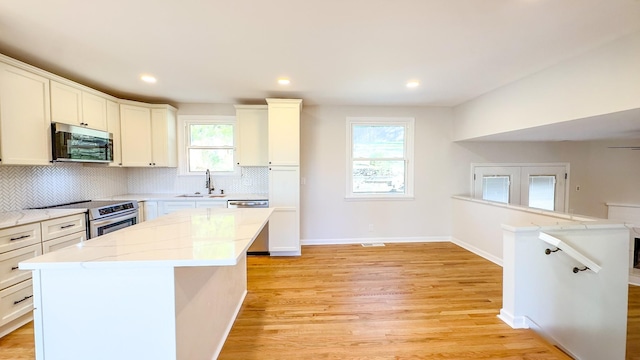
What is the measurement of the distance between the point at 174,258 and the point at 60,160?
263cm

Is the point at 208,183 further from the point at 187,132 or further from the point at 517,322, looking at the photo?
the point at 517,322

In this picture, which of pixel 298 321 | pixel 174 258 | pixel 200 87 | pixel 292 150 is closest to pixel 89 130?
pixel 200 87

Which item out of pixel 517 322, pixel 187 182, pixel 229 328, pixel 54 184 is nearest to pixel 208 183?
pixel 187 182

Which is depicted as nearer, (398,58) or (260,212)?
(260,212)

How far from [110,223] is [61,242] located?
0.52 m

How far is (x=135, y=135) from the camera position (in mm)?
3779

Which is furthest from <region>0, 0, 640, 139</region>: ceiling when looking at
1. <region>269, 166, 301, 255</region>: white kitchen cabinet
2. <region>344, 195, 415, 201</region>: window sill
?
<region>344, 195, 415, 201</region>: window sill

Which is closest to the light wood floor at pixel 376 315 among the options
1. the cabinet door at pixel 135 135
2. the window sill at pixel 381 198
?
the window sill at pixel 381 198

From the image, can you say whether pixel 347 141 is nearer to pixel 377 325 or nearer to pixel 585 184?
pixel 377 325

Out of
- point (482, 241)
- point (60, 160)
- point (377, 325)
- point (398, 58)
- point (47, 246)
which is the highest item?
point (398, 58)

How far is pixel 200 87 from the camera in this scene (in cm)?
342

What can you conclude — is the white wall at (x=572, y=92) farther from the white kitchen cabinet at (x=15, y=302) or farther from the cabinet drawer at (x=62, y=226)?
the white kitchen cabinet at (x=15, y=302)

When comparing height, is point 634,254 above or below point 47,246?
below

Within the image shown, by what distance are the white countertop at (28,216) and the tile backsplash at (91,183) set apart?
266 mm
